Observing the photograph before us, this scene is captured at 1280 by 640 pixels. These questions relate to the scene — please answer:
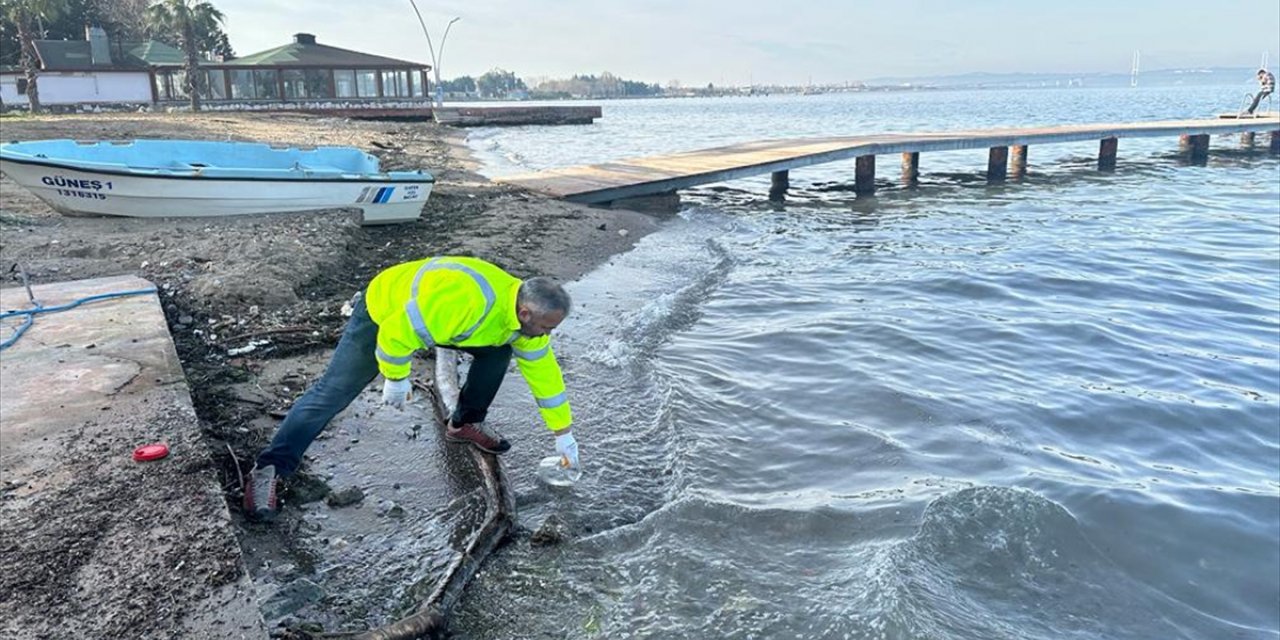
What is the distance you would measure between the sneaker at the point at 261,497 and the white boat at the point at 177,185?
25.6 feet

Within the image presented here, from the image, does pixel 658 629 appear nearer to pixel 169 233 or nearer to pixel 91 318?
pixel 91 318

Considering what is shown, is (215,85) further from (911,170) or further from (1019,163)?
(1019,163)

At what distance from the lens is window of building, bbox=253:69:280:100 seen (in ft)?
139

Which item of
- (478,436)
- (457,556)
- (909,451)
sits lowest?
(909,451)

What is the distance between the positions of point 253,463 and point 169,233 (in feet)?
22.1

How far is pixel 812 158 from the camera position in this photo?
19.4 m

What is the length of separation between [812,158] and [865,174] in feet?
7.07

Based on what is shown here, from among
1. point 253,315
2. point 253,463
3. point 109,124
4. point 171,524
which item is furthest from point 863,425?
point 109,124

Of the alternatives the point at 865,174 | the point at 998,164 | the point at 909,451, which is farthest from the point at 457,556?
the point at 998,164

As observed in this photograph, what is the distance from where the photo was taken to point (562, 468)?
16.5ft

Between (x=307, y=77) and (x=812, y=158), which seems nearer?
(x=812, y=158)

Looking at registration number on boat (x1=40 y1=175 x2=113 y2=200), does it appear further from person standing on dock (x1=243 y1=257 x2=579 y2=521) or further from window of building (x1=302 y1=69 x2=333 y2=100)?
window of building (x1=302 y1=69 x2=333 y2=100)

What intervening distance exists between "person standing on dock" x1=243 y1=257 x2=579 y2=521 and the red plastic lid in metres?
0.42

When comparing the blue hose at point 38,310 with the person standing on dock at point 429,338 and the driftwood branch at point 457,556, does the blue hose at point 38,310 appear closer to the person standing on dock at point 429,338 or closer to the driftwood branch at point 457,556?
the person standing on dock at point 429,338
